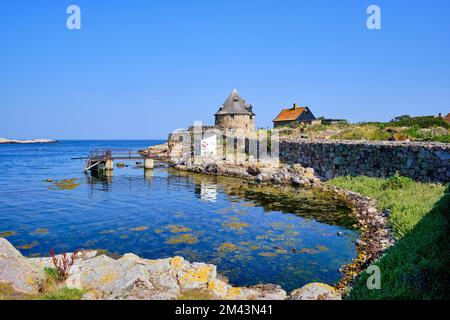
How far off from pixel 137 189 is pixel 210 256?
59.9ft

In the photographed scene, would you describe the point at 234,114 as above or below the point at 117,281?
above

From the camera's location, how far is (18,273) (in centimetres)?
733

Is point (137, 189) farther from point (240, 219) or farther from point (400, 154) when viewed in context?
point (400, 154)

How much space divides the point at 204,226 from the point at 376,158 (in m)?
15.8

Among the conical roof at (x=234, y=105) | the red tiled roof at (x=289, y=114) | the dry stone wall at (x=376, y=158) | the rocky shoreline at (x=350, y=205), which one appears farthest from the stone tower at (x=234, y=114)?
the dry stone wall at (x=376, y=158)

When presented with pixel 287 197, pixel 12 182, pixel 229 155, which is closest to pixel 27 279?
pixel 287 197

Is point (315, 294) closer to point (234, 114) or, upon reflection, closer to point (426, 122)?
point (426, 122)

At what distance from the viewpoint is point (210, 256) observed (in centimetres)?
1302

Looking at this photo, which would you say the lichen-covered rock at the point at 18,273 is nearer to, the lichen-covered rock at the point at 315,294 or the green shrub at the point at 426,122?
the lichen-covered rock at the point at 315,294

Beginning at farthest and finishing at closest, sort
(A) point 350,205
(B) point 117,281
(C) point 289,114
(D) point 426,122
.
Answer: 1. (C) point 289,114
2. (D) point 426,122
3. (A) point 350,205
4. (B) point 117,281

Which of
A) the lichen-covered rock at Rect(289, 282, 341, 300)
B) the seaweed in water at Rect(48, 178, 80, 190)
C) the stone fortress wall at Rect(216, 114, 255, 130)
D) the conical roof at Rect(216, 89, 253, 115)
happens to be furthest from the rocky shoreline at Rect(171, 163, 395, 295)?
the conical roof at Rect(216, 89, 253, 115)

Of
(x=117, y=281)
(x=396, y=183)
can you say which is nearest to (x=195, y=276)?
(x=117, y=281)

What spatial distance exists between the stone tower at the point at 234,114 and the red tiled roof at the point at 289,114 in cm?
965
